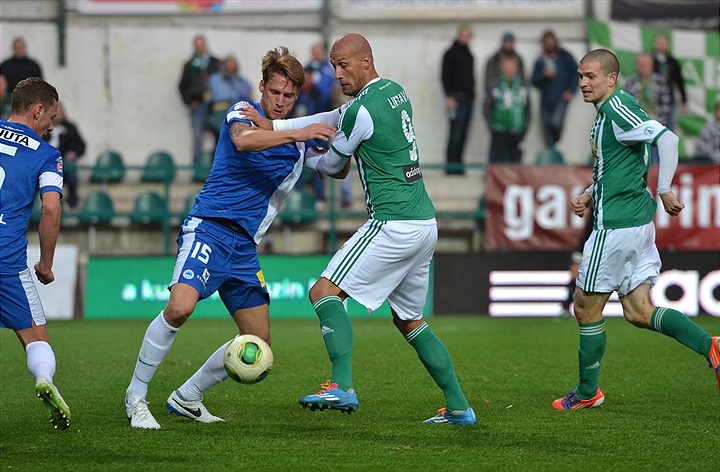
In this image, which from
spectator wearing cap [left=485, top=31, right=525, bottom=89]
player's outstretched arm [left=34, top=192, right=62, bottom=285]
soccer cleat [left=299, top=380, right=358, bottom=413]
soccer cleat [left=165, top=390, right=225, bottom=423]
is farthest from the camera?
spectator wearing cap [left=485, top=31, right=525, bottom=89]

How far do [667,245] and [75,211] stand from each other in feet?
31.7

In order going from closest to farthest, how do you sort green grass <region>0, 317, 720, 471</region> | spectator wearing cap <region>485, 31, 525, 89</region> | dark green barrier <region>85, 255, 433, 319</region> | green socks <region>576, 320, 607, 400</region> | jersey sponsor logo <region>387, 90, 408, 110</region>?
1. green grass <region>0, 317, 720, 471</region>
2. jersey sponsor logo <region>387, 90, 408, 110</region>
3. green socks <region>576, 320, 607, 400</region>
4. dark green barrier <region>85, 255, 433, 319</region>
5. spectator wearing cap <region>485, 31, 525, 89</region>

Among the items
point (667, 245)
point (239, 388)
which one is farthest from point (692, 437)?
point (667, 245)

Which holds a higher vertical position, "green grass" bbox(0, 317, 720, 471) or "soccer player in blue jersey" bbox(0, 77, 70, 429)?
"soccer player in blue jersey" bbox(0, 77, 70, 429)

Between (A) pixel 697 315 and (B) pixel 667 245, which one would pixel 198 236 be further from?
(B) pixel 667 245

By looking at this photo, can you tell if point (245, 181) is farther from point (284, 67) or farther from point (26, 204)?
point (26, 204)

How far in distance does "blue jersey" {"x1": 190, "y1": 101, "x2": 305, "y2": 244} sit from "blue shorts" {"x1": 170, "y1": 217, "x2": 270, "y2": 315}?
0.09 m

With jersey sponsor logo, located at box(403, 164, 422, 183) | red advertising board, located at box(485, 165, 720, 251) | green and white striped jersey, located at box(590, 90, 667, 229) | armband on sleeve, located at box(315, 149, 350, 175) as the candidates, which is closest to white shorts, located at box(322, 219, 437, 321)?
jersey sponsor logo, located at box(403, 164, 422, 183)

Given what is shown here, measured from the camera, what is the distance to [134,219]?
18625 millimetres

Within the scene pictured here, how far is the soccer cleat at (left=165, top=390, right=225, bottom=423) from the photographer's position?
7.06m

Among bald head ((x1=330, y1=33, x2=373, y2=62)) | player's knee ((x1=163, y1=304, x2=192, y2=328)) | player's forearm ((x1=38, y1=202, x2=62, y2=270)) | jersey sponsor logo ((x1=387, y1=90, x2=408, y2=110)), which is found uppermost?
bald head ((x1=330, y1=33, x2=373, y2=62))

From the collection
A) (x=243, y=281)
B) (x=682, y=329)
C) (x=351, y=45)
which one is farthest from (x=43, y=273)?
(x=682, y=329)

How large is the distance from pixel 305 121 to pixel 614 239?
7.51 feet

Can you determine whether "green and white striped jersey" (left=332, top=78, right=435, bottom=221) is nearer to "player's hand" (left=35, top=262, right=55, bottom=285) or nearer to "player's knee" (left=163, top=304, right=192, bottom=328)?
"player's knee" (left=163, top=304, right=192, bottom=328)
